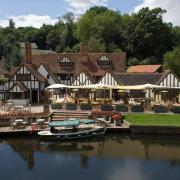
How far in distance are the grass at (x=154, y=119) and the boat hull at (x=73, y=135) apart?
12.8 feet

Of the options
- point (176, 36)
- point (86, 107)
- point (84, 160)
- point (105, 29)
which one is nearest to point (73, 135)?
point (84, 160)

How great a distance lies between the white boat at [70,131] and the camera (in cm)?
3422

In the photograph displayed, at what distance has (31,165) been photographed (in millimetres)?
27297

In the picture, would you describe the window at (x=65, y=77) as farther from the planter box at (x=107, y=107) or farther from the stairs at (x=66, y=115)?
the planter box at (x=107, y=107)

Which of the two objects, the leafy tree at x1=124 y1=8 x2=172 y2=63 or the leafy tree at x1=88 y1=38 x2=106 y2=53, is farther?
the leafy tree at x1=124 y1=8 x2=172 y2=63

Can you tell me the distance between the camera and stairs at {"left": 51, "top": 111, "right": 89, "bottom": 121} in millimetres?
39625

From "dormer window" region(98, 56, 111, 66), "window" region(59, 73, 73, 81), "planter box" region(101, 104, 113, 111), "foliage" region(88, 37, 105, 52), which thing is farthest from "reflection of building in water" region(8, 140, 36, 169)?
"foliage" region(88, 37, 105, 52)

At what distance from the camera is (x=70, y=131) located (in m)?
34.7

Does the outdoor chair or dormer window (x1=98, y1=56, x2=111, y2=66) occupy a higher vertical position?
dormer window (x1=98, y1=56, x2=111, y2=66)

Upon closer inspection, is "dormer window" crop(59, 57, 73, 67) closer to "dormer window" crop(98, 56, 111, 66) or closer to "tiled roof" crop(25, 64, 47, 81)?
"dormer window" crop(98, 56, 111, 66)

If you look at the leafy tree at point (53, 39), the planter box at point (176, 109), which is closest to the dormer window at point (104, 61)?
the planter box at point (176, 109)

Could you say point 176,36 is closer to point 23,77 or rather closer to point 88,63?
point 88,63

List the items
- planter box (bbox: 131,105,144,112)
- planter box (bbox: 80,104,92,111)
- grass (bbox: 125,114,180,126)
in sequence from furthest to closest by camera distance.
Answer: planter box (bbox: 80,104,92,111) < planter box (bbox: 131,105,144,112) < grass (bbox: 125,114,180,126)

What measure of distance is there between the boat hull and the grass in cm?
390
